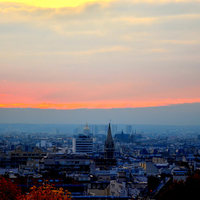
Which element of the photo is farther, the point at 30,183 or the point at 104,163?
the point at 104,163

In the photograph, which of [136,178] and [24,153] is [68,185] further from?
[24,153]

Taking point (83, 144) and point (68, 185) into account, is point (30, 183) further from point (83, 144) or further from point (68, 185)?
point (83, 144)

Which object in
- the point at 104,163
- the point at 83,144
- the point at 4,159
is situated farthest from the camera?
the point at 83,144

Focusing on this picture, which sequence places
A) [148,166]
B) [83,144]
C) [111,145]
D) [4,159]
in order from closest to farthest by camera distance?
[148,166] → [4,159] → [111,145] → [83,144]

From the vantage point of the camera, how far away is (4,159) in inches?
3467

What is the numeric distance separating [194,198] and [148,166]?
53108 millimetres

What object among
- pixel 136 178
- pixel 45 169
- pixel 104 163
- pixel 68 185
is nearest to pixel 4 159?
pixel 104 163

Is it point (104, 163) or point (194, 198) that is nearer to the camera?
point (194, 198)

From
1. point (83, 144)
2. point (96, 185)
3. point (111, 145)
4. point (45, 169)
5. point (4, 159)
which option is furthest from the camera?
point (83, 144)

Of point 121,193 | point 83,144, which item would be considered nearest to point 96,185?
point 121,193

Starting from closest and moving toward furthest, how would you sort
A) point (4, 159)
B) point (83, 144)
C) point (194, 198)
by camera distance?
point (194, 198) < point (4, 159) < point (83, 144)

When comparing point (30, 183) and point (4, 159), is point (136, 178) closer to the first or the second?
point (30, 183)

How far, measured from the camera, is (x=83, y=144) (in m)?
168

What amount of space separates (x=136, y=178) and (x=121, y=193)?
10.8 metres
